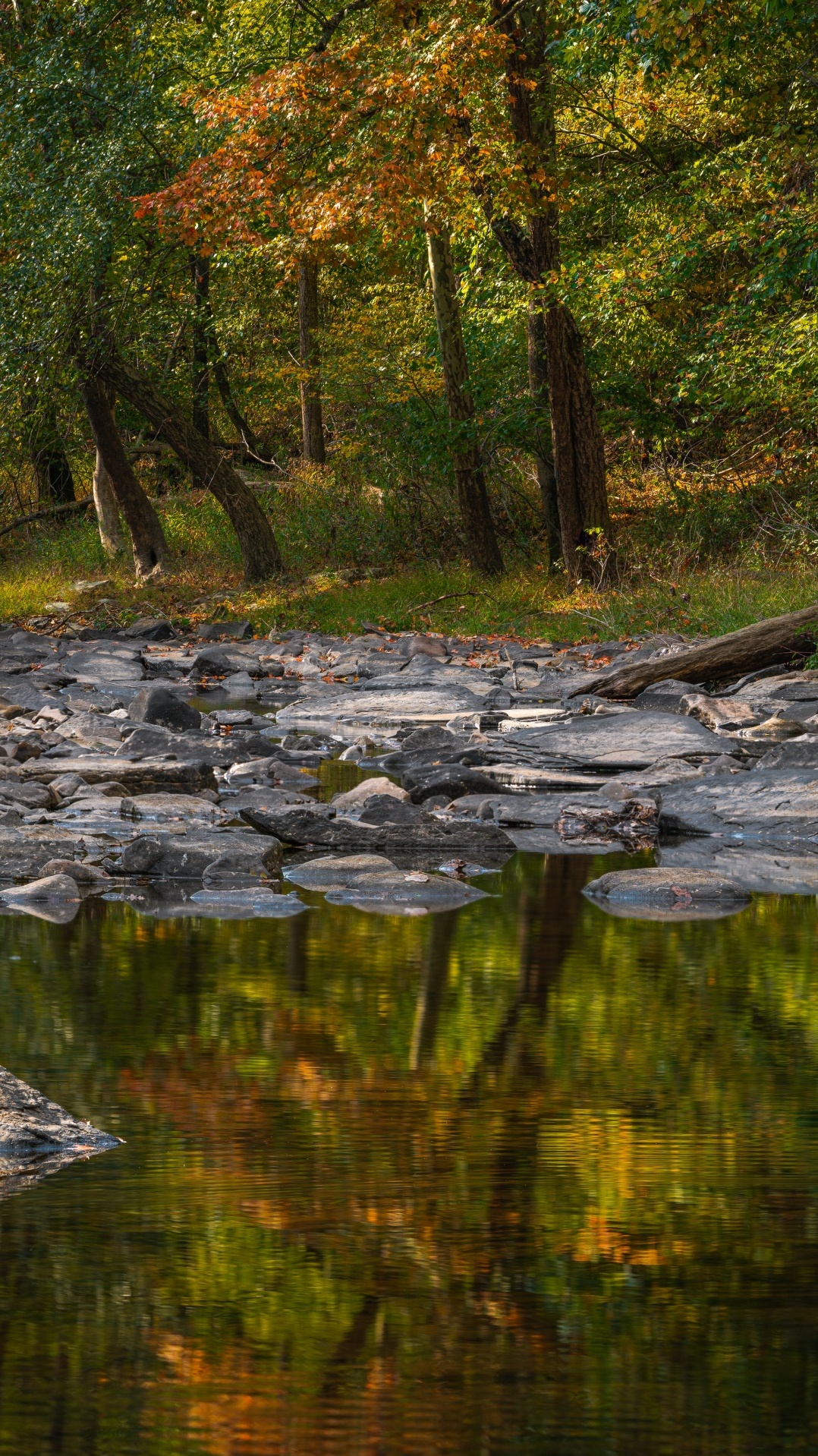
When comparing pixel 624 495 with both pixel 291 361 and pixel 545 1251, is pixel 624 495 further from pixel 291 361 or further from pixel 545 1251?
pixel 545 1251

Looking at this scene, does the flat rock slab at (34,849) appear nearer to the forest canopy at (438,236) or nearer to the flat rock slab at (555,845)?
the flat rock slab at (555,845)

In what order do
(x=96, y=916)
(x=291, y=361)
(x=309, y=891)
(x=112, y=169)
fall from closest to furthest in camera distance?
(x=96, y=916)
(x=309, y=891)
(x=112, y=169)
(x=291, y=361)

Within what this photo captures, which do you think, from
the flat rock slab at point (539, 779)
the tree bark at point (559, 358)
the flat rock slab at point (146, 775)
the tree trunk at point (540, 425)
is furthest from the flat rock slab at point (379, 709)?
the tree trunk at point (540, 425)

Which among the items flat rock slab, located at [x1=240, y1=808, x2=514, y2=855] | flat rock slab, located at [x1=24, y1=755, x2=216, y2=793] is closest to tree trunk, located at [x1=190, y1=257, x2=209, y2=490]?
flat rock slab, located at [x1=24, y1=755, x2=216, y2=793]

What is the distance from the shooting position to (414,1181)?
252 centimetres

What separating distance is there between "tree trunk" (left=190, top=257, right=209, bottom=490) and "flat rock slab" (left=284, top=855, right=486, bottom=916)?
15819 millimetres

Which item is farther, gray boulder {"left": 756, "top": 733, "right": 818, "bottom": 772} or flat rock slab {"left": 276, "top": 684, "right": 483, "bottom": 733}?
flat rock slab {"left": 276, "top": 684, "right": 483, "bottom": 733}

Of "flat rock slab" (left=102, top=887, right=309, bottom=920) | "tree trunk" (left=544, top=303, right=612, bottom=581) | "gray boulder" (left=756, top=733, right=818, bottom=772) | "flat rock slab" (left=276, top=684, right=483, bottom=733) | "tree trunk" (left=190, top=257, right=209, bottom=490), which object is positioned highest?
"tree trunk" (left=190, top=257, right=209, bottom=490)

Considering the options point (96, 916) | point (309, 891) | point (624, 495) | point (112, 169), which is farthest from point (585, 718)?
point (624, 495)

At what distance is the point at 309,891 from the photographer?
552 centimetres

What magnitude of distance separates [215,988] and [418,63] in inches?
495

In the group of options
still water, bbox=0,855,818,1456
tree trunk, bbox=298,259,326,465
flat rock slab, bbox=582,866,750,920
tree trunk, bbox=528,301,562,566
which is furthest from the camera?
tree trunk, bbox=298,259,326,465

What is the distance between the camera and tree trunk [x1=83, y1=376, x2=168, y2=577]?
23906mm

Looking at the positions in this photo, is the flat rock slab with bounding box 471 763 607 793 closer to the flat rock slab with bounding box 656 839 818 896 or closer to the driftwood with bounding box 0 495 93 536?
the flat rock slab with bounding box 656 839 818 896
